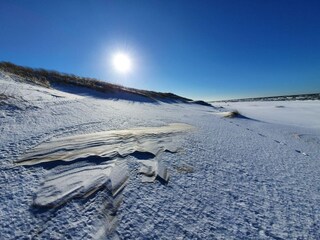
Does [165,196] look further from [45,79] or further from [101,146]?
[45,79]

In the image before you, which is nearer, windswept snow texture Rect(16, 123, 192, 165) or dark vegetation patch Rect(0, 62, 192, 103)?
windswept snow texture Rect(16, 123, 192, 165)

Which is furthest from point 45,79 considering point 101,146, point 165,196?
point 165,196

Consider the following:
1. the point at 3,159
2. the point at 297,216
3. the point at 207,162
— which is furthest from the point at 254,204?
the point at 3,159

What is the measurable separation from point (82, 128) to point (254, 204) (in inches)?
84.4

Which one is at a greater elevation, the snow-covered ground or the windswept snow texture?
the windswept snow texture

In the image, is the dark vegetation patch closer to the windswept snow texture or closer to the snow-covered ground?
the windswept snow texture

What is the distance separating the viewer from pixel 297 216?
1516 millimetres

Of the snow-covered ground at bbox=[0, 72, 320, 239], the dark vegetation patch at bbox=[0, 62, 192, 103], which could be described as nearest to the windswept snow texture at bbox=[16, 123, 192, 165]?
the snow-covered ground at bbox=[0, 72, 320, 239]

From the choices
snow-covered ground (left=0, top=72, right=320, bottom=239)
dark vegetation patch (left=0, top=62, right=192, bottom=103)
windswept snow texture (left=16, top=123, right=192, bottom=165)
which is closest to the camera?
snow-covered ground (left=0, top=72, right=320, bottom=239)

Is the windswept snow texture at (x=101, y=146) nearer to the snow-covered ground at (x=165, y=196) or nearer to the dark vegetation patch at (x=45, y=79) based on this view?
the snow-covered ground at (x=165, y=196)

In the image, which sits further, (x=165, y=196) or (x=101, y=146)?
(x=101, y=146)

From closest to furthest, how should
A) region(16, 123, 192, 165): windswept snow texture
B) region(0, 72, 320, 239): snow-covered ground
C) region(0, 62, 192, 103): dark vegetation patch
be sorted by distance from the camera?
1. region(0, 72, 320, 239): snow-covered ground
2. region(16, 123, 192, 165): windswept snow texture
3. region(0, 62, 192, 103): dark vegetation patch

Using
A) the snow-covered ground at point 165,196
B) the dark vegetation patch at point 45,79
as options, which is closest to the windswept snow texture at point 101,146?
the snow-covered ground at point 165,196

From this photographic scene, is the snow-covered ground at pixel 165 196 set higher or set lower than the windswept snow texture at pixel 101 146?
lower
